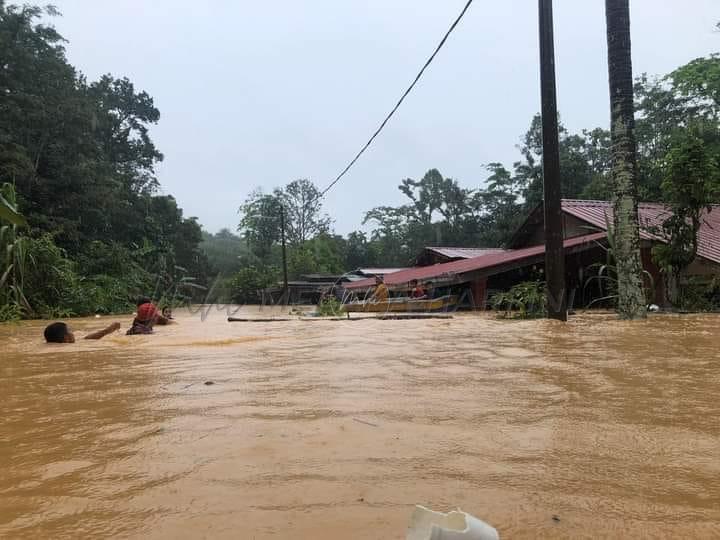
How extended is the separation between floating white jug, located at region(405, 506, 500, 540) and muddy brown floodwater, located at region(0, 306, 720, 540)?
0.31m

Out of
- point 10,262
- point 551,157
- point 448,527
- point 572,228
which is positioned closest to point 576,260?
point 572,228

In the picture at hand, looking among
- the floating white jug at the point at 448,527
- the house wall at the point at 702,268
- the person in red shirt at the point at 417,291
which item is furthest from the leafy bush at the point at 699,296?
the floating white jug at the point at 448,527

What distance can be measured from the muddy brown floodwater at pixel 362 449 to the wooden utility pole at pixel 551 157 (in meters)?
4.59

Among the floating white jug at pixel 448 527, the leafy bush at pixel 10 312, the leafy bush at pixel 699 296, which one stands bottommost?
the floating white jug at pixel 448 527

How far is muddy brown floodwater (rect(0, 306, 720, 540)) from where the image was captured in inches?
59.0

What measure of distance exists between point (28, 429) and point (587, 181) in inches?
1293

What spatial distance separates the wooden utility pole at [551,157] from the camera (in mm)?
8781

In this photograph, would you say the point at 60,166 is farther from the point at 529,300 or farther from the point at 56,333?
the point at 529,300

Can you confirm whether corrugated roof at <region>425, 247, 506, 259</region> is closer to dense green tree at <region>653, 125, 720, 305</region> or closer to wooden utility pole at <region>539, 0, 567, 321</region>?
dense green tree at <region>653, 125, 720, 305</region>

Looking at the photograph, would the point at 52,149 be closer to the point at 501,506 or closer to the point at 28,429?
the point at 28,429

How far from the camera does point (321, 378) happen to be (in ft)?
12.2

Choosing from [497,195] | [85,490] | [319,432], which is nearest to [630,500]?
[319,432]

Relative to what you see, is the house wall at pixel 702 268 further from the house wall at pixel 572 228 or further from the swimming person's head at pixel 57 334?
the swimming person's head at pixel 57 334

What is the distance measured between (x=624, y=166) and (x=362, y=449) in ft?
25.5
